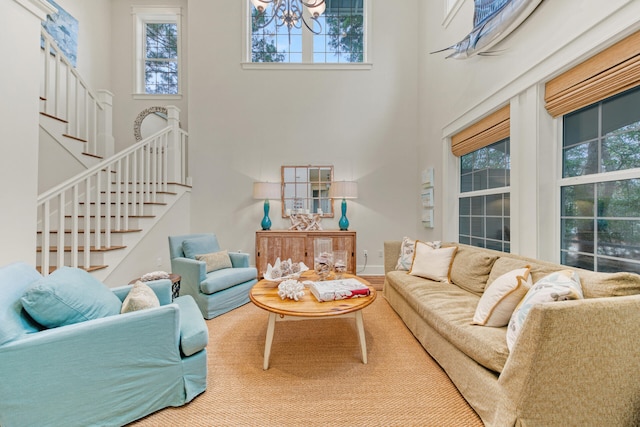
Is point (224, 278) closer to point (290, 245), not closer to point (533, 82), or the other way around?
point (290, 245)

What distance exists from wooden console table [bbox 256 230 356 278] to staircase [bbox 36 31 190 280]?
1400mm

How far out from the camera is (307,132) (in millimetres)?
4109

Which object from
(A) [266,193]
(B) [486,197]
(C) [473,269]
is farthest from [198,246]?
(B) [486,197]

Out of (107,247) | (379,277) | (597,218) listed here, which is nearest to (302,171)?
(379,277)

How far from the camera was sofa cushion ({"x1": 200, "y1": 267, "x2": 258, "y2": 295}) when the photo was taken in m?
2.45

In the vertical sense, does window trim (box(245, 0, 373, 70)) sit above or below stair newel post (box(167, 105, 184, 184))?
above

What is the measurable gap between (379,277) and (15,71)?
13.8 ft

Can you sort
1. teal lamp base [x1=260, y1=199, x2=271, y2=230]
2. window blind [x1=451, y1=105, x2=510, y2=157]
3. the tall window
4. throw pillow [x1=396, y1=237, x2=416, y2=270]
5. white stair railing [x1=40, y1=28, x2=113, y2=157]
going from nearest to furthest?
1. the tall window
2. window blind [x1=451, y1=105, x2=510, y2=157]
3. throw pillow [x1=396, y1=237, x2=416, y2=270]
4. white stair railing [x1=40, y1=28, x2=113, y2=157]
5. teal lamp base [x1=260, y1=199, x2=271, y2=230]

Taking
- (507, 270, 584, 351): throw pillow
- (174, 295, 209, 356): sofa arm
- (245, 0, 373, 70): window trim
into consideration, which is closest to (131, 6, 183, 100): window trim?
(245, 0, 373, 70): window trim

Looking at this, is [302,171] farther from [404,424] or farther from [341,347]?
[404,424]

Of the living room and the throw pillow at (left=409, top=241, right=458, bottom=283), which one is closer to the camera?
the throw pillow at (left=409, top=241, right=458, bottom=283)

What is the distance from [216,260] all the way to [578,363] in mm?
2878

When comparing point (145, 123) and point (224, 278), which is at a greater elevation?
point (145, 123)

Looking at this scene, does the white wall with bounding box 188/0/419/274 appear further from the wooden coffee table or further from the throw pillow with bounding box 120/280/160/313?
the throw pillow with bounding box 120/280/160/313
